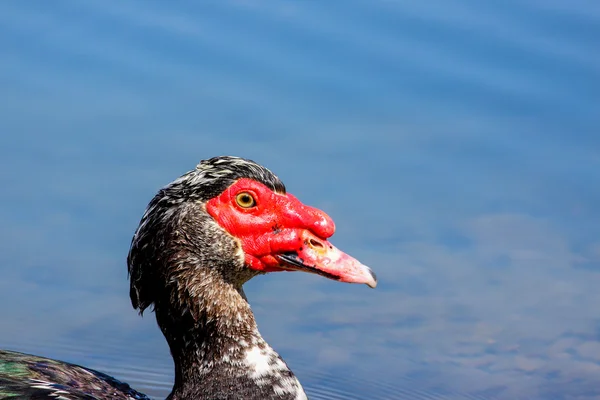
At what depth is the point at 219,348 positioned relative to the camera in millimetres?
5863

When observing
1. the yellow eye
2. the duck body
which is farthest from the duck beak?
the duck body

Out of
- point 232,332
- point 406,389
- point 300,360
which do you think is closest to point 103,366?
point 300,360

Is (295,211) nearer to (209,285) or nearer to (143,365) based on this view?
(209,285)

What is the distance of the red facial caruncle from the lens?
5.82 meters

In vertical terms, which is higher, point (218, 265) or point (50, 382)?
point (218, 265)

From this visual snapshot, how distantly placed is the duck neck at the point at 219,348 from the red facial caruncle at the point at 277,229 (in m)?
0.22

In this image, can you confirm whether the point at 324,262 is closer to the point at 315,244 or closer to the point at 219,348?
the point at 315,244

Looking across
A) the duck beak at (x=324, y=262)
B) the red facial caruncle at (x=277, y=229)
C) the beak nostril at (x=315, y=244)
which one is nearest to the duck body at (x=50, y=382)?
the red facial caruncle at (x=277, y=229)

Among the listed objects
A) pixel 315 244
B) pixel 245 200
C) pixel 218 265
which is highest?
pixel 245 200

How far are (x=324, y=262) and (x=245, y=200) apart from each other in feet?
1.49

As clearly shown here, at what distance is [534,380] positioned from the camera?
7938mm

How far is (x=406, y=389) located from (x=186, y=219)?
267cm

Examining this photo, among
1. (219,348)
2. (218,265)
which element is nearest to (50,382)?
(219,348)

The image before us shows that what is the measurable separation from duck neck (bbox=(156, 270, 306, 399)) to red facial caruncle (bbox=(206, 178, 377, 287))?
0.22 m
